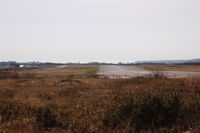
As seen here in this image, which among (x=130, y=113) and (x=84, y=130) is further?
(x=130, y=113)

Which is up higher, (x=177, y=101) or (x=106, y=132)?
(x=177, y=101)

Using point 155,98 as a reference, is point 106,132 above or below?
below

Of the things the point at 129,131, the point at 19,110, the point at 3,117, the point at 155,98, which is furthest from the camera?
the point at 19,110

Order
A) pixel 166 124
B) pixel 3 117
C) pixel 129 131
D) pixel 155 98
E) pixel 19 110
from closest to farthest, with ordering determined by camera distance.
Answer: pixel 129 131 → pixel 166 124 → pixel 155 98 → pixel 3 117 → pixel 19 110

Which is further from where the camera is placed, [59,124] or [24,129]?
[59,124]

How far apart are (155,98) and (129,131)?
1.98 metres

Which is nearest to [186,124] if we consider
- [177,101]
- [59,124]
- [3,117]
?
[177,101]

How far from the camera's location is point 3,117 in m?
11.3

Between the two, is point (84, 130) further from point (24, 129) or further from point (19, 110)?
point (19, 110)

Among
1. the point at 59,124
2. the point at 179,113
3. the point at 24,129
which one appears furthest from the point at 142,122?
the point at 24,129

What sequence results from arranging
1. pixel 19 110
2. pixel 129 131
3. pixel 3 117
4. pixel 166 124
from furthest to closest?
1. pixel 19 110
2. pixel 3 117
3. pixel 166 124
4. pixel 129 131

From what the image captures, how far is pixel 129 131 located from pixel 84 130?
137 centimetres

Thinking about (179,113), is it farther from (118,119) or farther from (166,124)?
(118,119)

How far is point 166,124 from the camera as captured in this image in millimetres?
8914
